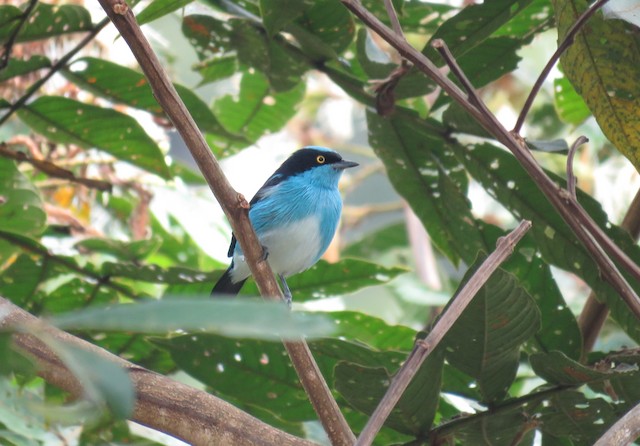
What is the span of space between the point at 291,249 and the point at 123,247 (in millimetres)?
619

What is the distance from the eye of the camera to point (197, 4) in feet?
10.2

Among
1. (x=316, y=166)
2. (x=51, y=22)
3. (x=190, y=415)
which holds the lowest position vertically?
(x=190, y=415)

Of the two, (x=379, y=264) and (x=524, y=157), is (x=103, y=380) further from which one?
(x=379, y=264)

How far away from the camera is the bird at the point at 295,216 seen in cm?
337

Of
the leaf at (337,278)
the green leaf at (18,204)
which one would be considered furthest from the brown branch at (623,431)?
the green leaf at (18,204)

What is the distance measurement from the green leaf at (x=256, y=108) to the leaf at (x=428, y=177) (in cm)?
79

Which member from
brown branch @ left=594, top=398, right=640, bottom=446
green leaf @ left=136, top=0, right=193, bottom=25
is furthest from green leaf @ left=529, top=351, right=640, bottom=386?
green leaf @ left=136, top=0, right=193, bottom=25

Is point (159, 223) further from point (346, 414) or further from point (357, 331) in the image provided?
point (346, 414)

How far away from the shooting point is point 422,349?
61.7 inches

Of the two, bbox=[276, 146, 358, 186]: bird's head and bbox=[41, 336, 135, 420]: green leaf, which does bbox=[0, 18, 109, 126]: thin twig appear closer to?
bbox=[276, 146, 358, 186]: bird's head

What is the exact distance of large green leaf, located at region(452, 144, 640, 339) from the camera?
2.52 meters

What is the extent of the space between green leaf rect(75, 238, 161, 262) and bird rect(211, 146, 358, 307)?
12.3 inches

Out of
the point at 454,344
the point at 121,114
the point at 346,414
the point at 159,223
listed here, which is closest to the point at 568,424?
the point at 454,344

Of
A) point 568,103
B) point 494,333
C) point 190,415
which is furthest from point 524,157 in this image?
point 568,103
